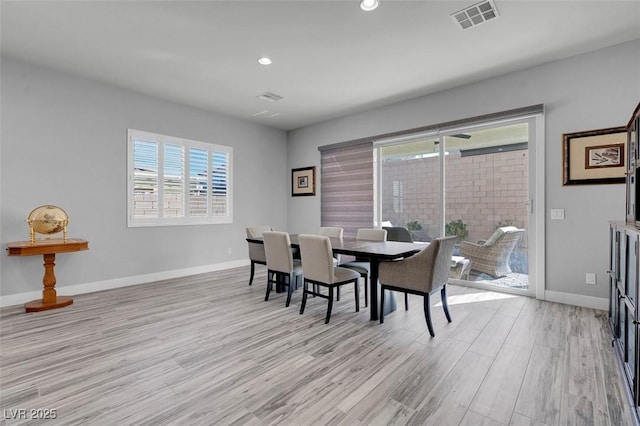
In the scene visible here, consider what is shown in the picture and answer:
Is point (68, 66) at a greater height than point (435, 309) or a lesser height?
greater

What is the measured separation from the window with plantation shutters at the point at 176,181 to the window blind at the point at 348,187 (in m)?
1.85

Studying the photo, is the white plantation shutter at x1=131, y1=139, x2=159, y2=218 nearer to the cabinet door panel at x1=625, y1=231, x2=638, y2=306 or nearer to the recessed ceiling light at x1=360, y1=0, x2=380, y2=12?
the recessed ceiling light at x1=360, y1=0, x2=380, y2=12

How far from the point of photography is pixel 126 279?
4445 mm

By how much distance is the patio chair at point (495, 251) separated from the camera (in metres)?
3.94

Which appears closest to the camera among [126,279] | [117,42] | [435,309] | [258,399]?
[258,399]

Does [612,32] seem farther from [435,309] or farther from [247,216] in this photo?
[247,216]

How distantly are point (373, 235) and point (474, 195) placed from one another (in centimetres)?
152

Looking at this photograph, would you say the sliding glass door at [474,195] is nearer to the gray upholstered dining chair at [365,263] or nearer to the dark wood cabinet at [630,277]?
the gray upholstered dining chair at [365,263]

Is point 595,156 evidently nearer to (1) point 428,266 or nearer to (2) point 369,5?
(1) point 428,266

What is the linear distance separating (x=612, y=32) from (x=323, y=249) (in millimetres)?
3526

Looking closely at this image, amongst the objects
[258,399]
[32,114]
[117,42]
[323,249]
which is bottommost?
[258,399]

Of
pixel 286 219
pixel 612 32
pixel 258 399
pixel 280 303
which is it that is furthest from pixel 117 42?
pixel 612 32

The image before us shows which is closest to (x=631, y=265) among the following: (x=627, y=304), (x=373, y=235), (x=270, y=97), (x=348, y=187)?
(x=627, y=304)

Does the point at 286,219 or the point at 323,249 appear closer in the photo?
the point at 323,249
